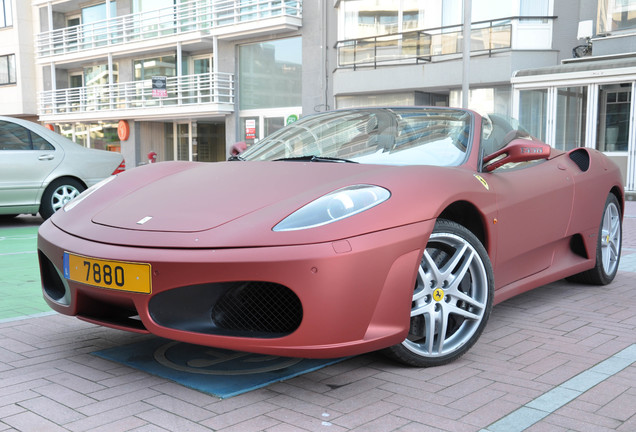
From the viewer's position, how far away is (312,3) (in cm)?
2150

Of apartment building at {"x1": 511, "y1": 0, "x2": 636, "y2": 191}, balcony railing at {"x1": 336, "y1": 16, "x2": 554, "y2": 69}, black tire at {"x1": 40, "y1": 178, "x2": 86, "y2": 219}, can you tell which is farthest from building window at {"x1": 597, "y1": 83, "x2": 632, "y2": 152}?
black tire at {"x1": 40, "y1": 178, "x2": 86, "y2": 219}

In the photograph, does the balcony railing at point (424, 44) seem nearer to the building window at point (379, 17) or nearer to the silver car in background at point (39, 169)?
the building window at point (379, 17)

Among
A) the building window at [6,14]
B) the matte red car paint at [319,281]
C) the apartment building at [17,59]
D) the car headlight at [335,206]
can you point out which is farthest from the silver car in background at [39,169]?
the building window at [6,14]

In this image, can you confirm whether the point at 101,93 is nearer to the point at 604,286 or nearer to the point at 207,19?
the point at 207,19

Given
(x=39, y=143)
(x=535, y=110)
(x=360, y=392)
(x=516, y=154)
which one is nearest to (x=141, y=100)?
(x=535, y=110)

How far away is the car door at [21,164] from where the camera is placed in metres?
8.34

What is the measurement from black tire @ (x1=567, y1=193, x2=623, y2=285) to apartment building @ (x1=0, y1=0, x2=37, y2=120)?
→ 32108 millimetres

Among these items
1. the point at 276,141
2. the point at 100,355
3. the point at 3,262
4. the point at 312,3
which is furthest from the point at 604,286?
the point at 312,3

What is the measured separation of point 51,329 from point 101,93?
89.1ft

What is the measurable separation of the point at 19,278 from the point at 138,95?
22765mm

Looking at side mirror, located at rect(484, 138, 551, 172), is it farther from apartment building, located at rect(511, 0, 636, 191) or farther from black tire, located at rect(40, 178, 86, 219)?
apartment building, located at rect(511, 0, 636, 191)

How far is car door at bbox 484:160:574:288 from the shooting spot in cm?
346

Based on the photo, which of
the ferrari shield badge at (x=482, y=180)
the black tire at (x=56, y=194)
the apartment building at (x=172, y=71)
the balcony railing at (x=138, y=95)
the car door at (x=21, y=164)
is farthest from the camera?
the balcony railing at (x=138, y=95)

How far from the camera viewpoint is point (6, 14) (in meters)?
32.4
